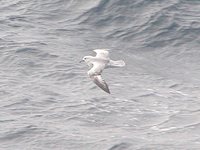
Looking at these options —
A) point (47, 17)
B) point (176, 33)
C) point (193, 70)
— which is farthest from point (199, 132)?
point (47, 17)

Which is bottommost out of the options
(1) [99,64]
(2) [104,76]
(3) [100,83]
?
(2) [104,76]

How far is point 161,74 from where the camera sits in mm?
31328

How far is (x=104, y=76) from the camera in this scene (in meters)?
31.0

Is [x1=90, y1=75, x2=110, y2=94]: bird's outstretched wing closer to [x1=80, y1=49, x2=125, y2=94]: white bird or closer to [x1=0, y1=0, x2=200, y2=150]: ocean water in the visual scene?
[x1=80, y1=49, x2=125, y2=94]: white bird

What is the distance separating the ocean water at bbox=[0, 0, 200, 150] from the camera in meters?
25.1

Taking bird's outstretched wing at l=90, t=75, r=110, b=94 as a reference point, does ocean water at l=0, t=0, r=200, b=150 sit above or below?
below

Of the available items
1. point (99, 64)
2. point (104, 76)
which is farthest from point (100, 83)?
point (104, 76)

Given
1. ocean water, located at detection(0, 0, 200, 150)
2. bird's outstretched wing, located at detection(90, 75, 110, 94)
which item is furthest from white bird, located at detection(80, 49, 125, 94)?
ocean water, located at detection(0, 0, 200, 150)

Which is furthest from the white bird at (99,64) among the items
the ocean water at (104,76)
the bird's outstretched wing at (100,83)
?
the ocean water at (104,76)

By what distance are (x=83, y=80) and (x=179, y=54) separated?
4.82 metres

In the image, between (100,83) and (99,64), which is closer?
(100,83)

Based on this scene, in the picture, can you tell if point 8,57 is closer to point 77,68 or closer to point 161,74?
point 77,68

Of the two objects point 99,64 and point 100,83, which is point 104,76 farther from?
point 100,83

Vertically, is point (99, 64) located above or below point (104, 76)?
above
